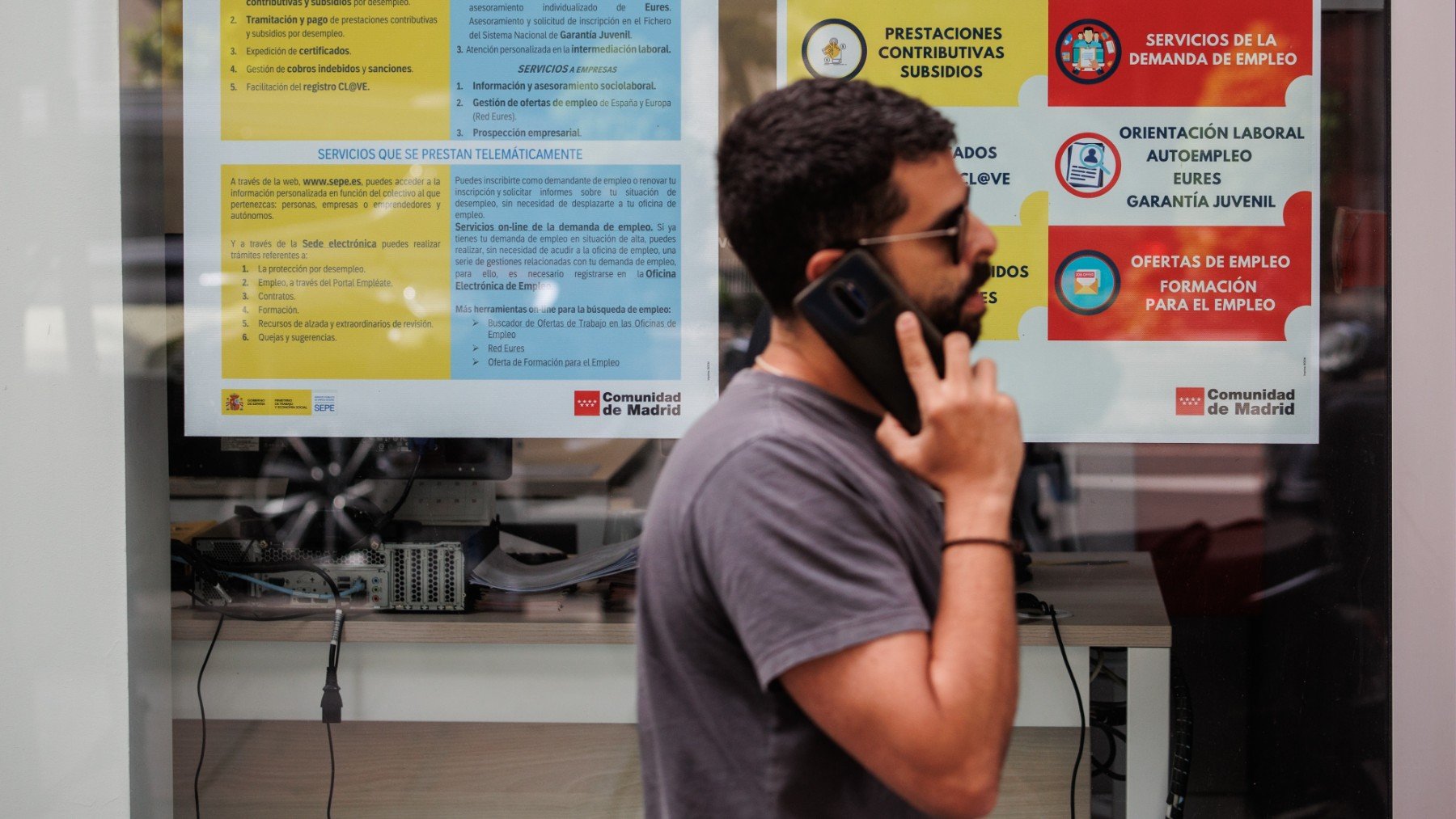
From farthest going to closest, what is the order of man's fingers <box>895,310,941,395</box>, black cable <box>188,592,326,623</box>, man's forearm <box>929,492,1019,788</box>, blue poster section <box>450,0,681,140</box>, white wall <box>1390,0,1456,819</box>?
black cable <box>188,592,326,623</box> → blue poster section <box>450,0,681,140</box> → white wall <box>1390,0,1456,819</box> → man's fingers <box>895,310,941,395</box> → man's forearm <box>929,492,1019,788</box>

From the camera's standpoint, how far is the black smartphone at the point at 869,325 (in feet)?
3.43

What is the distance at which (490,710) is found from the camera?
2.34 meters

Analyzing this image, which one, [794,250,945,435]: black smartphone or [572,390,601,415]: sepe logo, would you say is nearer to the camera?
[794,250,945,435]: black smartphone

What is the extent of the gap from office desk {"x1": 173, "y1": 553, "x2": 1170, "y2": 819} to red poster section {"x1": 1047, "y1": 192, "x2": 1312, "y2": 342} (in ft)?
1.74

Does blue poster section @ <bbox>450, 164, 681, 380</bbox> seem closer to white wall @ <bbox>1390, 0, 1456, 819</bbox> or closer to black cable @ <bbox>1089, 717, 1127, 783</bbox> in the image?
black cable @ <bbox>1089, 717, 1127, 783</bbox>

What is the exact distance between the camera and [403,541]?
7.88ft

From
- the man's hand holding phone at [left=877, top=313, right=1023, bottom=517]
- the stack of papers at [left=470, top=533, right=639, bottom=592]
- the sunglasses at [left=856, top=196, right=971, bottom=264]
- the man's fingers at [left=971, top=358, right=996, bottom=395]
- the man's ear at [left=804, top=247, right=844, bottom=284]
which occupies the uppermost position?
the sunglasses at [left=856, top=196, right=971, bottom=264]

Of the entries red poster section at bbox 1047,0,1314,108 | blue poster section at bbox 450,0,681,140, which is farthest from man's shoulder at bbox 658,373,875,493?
red poster section at bbox 1047,0,1314,108

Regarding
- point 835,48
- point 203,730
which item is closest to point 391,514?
point 203,730

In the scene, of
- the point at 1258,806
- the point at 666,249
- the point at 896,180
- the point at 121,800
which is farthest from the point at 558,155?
the point at 1258,806

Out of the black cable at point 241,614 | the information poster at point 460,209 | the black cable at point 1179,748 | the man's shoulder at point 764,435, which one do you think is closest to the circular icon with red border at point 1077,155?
the information poster at point 460,209

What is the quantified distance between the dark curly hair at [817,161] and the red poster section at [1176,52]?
51.6 inches

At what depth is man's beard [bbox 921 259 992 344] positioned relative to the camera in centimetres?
110

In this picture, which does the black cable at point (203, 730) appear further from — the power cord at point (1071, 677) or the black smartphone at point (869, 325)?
the black smartphone at point (869, 325)
